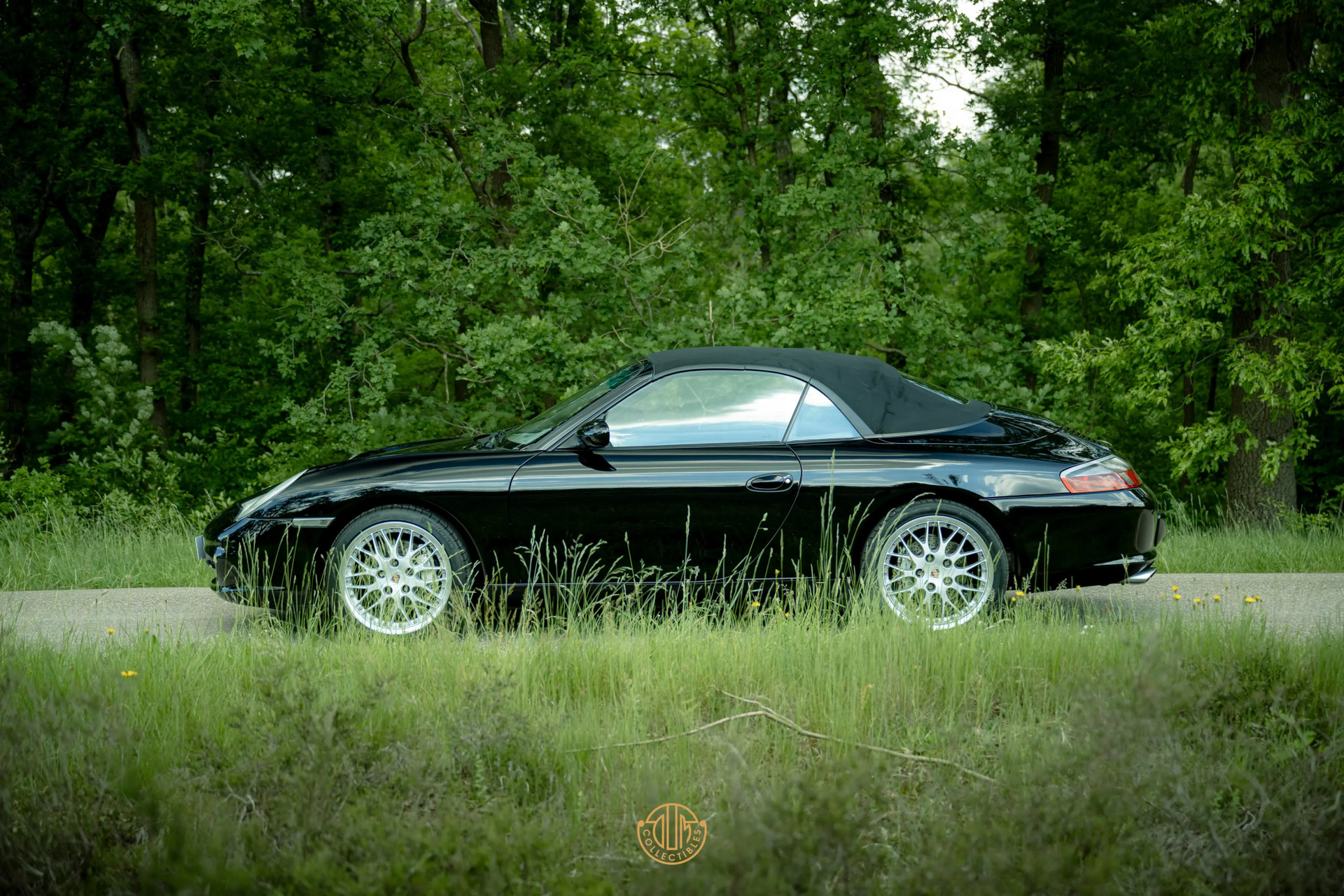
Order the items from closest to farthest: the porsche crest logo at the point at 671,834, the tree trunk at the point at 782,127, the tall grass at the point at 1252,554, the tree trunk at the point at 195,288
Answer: the porsche crest logo at the point at 671,834 → the tall grass at the point at 1252,554 → the tree trunk at the point at 782,127 → the tree trunk at the point at 195,288

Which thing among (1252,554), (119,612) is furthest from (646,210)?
(119,612)

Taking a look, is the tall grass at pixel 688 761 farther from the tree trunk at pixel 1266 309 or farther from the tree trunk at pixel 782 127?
the tree trunk at pixel 782 127

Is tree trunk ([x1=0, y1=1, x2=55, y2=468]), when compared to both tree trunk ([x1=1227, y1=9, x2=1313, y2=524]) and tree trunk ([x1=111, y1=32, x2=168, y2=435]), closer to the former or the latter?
tree trunk ([x1=111, y1=32, x2=168, y2=435])

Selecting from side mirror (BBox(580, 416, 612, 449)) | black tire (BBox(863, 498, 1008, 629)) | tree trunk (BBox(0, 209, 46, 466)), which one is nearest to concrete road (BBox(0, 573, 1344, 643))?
black tire (BBox(863, 498, 1008, 629))

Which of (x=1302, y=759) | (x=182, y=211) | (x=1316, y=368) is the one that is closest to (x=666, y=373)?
(x=1302, y=759)

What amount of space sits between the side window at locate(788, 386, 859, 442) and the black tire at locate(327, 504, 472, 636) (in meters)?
1.85

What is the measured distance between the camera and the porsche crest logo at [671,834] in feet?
9.41

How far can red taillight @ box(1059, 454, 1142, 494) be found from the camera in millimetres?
5211

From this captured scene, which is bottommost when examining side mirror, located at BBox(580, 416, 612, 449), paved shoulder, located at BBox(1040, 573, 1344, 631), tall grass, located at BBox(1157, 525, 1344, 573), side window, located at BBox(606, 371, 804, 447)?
paved shoulder, located at BBox(1040, 573, 1344, 631)

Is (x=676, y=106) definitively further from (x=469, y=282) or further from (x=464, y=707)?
(x=464, y=707)

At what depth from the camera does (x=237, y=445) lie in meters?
18.6

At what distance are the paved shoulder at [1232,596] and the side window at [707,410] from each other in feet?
6.53

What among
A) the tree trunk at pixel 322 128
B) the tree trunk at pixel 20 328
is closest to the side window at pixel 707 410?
the tree trunk at pixel 322 128

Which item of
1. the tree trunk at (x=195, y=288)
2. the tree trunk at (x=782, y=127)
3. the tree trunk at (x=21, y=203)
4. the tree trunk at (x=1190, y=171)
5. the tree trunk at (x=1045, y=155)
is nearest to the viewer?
the tree trunk at (x=782, y=127)
